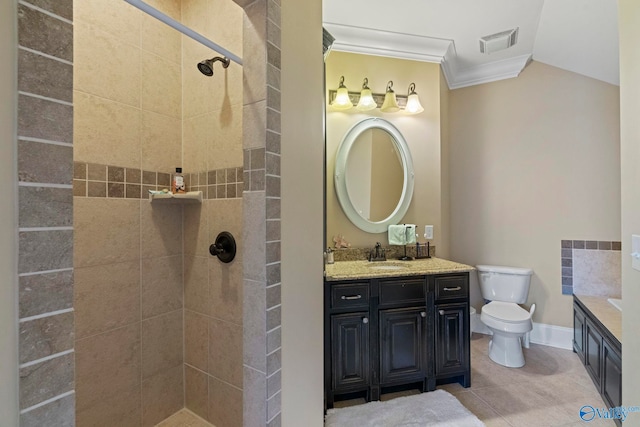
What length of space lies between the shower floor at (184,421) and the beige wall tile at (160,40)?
221 centimetres

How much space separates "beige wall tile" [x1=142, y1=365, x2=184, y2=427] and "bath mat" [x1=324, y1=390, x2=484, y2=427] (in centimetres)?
96

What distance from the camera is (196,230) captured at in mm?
1754

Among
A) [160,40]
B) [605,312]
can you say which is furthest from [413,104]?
[605,312]

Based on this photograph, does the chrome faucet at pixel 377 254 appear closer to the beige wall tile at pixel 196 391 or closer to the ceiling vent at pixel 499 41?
the beige wall tile at pixel 196 391

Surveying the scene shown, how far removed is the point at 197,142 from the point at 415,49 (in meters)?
2.22

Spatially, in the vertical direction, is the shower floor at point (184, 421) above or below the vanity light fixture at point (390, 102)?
below

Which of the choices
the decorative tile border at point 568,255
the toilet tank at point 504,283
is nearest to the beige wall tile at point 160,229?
the toilet tank at point 504,283

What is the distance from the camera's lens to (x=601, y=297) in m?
2.60

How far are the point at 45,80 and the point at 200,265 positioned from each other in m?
1.33

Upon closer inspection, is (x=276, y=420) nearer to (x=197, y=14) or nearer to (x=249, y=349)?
(x=249, y=349)

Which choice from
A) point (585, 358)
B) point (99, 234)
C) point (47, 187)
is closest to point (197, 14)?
point (99, 234)

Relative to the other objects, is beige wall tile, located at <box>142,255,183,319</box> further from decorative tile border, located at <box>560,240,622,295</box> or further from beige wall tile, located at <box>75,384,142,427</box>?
decorative tile border, located at <box>560,240,622,295</box>

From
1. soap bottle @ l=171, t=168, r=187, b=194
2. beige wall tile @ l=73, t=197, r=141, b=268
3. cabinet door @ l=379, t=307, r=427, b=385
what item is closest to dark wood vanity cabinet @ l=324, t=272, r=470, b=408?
cabinet door @ l=379, t=307, r=427, b=385

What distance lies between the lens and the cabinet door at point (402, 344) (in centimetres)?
201
